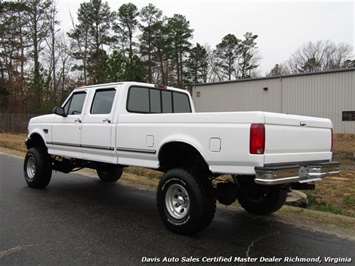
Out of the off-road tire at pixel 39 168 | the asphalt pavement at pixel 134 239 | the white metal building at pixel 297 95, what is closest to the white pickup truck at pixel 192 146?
the asphalt pavement at pixel 134 239

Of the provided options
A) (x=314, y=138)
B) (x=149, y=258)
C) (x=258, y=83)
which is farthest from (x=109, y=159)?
(x=258, y=83)

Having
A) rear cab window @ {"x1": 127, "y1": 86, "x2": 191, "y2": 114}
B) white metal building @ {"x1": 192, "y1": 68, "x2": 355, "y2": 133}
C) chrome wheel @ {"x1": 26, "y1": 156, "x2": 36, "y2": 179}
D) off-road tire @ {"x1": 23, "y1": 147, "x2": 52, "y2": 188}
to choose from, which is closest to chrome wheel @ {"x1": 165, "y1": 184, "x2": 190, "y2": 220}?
rear cab window @ {"x1": 127, "y1": 86, "x2": 191, "y2": 114}

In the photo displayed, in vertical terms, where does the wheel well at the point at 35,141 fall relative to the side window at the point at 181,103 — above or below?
below

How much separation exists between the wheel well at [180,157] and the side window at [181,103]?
1.74 meters

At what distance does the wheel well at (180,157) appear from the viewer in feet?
15.1

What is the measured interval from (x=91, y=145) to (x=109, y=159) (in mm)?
512

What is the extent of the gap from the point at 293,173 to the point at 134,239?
217cm

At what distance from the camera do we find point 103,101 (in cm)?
590

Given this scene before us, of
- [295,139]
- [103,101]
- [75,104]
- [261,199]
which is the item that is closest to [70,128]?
[75,104]

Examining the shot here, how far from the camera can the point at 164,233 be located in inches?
179

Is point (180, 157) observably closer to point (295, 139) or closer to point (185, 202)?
point (185, 202)

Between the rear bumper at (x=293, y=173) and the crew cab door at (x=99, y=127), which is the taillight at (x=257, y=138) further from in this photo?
the crew cab door at (x=99, y=127)

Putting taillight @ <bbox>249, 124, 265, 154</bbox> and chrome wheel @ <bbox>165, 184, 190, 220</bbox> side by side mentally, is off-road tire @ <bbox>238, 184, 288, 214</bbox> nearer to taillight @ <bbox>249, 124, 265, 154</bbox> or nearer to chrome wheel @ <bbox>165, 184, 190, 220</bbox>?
chrome wheel @ <bbox>165, 184, 190, 220</bbox>

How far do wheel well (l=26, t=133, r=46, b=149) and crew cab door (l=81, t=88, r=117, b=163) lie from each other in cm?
206
